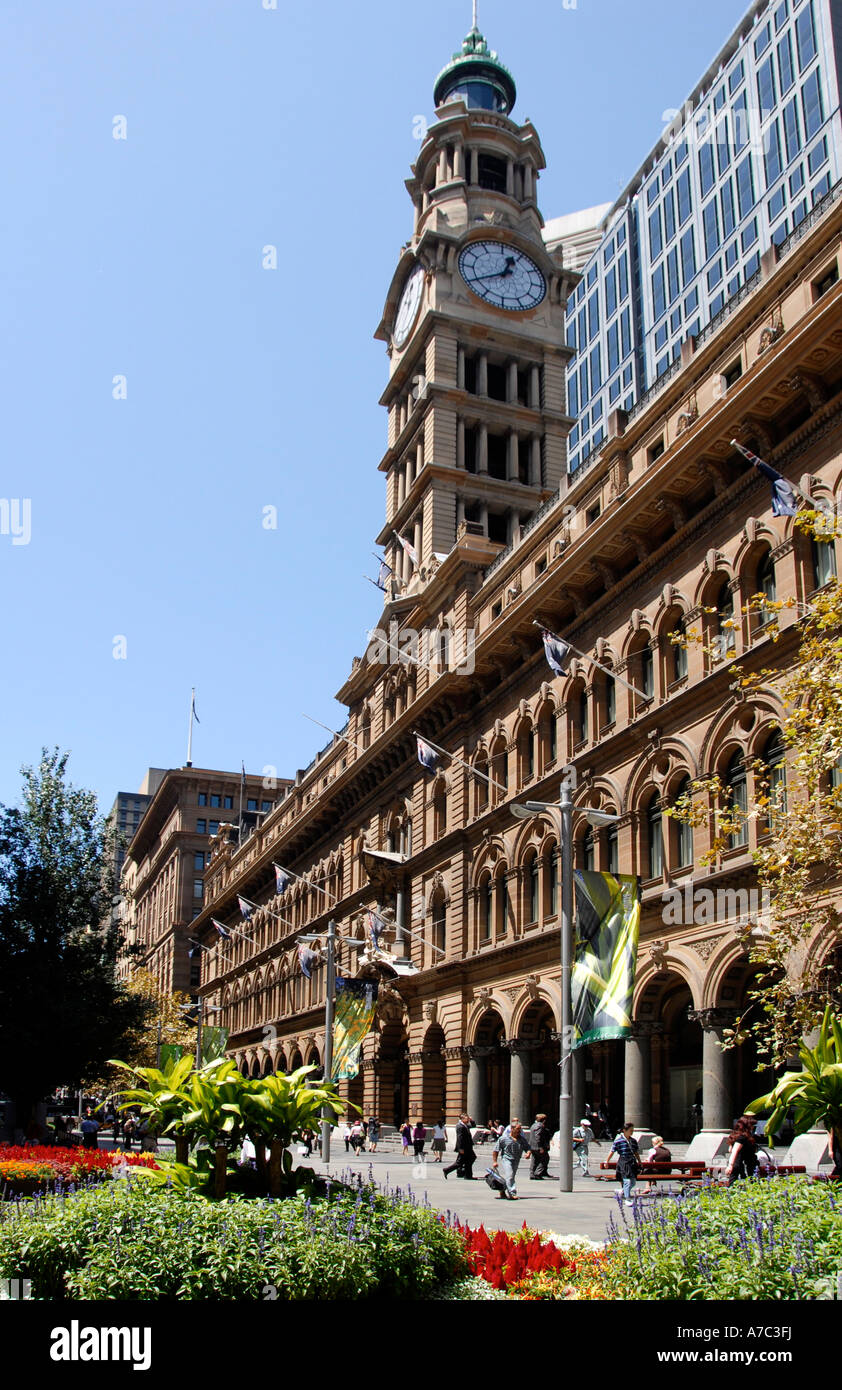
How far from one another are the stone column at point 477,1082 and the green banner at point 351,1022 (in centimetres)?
407

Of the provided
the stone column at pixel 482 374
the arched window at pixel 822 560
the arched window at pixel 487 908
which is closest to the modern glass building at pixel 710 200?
the stone column at pixel 482 374

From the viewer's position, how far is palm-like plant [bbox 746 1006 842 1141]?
39.8ft

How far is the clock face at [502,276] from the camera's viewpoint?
7300 cm

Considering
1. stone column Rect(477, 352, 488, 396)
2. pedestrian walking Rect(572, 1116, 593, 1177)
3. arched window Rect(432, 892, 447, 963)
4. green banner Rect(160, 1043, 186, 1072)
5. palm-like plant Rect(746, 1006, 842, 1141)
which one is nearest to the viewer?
green banner Rect(160, 1043, 186, 1072)

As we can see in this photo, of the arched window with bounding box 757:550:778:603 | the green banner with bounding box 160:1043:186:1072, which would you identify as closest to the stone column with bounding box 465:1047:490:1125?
the green banner with bounding box 160:1043:186:1072

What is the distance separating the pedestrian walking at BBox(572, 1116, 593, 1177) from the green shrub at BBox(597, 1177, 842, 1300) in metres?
23.4

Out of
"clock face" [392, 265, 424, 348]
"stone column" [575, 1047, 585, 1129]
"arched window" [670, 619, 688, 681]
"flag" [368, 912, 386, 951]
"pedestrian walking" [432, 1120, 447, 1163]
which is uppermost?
"clock face" [392, 265, 424, 348]

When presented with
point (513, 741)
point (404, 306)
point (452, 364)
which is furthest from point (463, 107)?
point (513, 741)

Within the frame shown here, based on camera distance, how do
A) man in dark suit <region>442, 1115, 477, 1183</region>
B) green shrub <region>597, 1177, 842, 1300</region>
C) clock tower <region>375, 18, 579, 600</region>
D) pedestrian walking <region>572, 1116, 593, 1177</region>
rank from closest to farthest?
green shrub <region>597, 1177, 842, 1300</region>
man in dark suit <region>442, 1115, 477, 1183</region>
pedestrian walking <region>572, 1116, 593, 1177</region>
clock tower <region>375, 18, 579, 600</region>

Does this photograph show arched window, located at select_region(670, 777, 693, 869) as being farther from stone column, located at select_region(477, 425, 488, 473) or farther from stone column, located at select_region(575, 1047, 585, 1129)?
stone column, located at select_region(477, 425, 488, 473)

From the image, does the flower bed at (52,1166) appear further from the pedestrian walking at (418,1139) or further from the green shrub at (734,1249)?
the pedestrian walking at (418,1139)

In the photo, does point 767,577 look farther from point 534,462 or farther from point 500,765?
point 534,462

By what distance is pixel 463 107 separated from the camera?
260 feet
